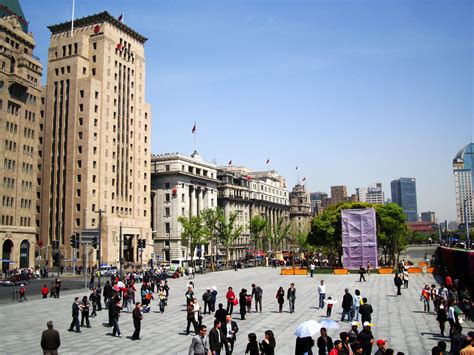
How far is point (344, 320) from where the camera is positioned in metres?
25.1

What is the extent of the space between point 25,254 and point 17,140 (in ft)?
63.1

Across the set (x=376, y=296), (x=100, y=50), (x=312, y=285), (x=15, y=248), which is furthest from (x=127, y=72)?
(x=376, y=296)

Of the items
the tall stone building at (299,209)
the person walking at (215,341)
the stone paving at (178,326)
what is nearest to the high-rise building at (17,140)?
the stone paving at (178,326)

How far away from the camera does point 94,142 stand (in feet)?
281

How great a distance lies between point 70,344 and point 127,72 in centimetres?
8248

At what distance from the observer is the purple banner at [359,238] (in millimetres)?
57188

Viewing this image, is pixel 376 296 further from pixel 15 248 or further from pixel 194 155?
pixel 194 155

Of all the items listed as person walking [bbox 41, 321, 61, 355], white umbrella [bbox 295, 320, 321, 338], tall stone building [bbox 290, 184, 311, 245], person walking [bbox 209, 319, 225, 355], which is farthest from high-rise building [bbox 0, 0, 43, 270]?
tall stone building [bbox 290, 184, 311, 245]

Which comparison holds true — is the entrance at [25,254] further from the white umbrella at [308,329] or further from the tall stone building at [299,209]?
the tall stone building at [299,209]

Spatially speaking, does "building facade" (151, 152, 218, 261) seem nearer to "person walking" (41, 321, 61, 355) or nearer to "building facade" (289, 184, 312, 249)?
"building facade" (289, 184, 312, 249)

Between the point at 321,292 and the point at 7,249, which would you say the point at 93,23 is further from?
the point at 321,292

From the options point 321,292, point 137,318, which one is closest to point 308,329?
point 137,318

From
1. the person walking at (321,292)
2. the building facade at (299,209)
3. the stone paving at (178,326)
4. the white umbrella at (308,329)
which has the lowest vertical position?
the stone paving at (178,326)

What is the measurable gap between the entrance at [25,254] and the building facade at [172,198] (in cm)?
2837
